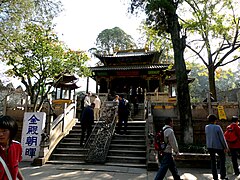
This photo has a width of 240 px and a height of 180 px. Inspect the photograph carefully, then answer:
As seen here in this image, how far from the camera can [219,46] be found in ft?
47.6

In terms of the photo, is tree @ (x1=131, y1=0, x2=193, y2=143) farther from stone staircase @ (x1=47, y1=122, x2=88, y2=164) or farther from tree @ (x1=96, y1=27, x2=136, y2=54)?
tree @ (x1=96, y1=27, x2=136, y2=54)

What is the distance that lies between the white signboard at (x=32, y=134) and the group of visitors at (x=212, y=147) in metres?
5.37

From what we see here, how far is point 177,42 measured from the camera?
9758 millimetres

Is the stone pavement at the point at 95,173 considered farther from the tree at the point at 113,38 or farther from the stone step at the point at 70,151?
the tree at the point at 113,38

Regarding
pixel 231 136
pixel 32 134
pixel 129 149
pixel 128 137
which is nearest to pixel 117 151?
pixel 129 149

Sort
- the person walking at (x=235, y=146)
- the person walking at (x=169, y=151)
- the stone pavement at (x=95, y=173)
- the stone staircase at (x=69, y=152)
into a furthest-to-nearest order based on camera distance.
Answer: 1. the stone staircase at (x=69, y=152)
2. the person walking at (x=235, y=146)
3. the stone pavement at (x=95, y=173)
4. the person walking at (x=169, y=151)

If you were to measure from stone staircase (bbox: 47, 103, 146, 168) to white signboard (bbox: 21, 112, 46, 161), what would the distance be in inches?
30.9

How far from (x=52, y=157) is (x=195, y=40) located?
13050mm

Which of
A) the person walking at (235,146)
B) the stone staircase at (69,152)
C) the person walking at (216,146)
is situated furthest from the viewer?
the stone staircase at (69,152)

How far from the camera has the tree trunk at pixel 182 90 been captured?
8790 millimetres

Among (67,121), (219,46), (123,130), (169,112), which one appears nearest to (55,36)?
(67,121)

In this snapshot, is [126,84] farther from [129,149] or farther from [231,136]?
[231,136]

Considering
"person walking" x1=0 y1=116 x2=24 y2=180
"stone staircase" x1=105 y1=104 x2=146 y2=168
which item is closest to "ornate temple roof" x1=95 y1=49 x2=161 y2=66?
"stone staircase" x1=105 y1=104 x2=146 y2=168

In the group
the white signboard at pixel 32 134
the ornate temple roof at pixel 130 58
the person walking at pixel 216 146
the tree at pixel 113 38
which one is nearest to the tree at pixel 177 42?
the person walking at pixel 216 146
